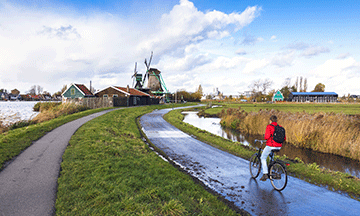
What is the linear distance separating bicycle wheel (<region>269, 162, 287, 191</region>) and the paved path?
6.19 metres

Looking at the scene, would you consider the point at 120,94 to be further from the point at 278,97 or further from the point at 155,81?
the point at 278,97

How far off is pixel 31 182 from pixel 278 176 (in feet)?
24.5

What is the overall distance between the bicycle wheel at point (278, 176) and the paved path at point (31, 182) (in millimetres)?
6193

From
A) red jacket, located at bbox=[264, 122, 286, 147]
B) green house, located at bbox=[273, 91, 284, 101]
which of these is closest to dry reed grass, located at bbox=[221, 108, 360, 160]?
red jacket, located at bbox=[264, 122, 286, 147]

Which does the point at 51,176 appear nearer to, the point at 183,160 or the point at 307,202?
the point at 183,160

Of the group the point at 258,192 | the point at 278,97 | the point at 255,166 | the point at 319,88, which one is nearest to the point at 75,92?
the point at 255,166

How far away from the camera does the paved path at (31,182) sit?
15.7 feet

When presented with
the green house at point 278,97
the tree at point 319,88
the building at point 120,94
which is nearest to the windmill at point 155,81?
the building at point 120,94

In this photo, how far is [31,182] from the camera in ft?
20.2

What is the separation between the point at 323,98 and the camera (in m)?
110

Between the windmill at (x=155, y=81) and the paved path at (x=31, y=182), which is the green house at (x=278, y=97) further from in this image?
the paved path at (x=31, y=182)

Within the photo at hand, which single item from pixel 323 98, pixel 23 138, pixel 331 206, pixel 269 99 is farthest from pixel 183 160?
pixel 323 98

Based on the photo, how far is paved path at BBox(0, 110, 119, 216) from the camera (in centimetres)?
478

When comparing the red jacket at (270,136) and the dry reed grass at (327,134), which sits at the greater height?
the red jacket at (270,136)
